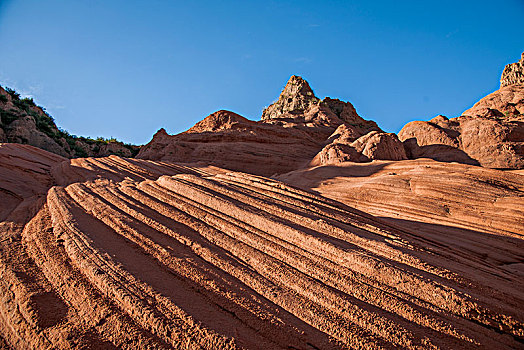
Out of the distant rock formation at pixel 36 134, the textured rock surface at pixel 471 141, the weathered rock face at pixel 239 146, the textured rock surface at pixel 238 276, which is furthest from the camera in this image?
the distant rock formation at pixel 36 134

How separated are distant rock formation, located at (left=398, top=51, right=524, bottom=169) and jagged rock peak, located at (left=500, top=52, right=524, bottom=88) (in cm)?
1356

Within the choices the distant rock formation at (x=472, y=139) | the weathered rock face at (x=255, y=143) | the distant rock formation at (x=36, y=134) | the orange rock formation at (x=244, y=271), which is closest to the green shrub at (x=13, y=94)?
the distant rock formation at (x=36, y=134)

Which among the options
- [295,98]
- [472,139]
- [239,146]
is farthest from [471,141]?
[295,98]

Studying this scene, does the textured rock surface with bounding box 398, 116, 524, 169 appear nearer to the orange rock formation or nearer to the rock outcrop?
the rock outcrop

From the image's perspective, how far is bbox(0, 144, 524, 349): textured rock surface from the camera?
2.62 metres

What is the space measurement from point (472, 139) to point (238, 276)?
55.4 feet

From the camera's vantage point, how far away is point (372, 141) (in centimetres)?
1619

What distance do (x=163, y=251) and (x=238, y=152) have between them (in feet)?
55.8

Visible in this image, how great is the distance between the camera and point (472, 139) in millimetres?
15352

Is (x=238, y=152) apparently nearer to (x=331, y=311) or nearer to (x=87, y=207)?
(x=87, y=207)

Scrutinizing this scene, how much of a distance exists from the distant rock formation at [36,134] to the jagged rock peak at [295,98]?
2206cm

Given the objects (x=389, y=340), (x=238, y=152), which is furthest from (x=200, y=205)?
(x=238, y=152)

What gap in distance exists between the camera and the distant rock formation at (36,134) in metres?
21.1

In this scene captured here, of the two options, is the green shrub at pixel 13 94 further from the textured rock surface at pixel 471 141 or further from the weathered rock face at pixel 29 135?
the textured rock surface at pixel 471 141
